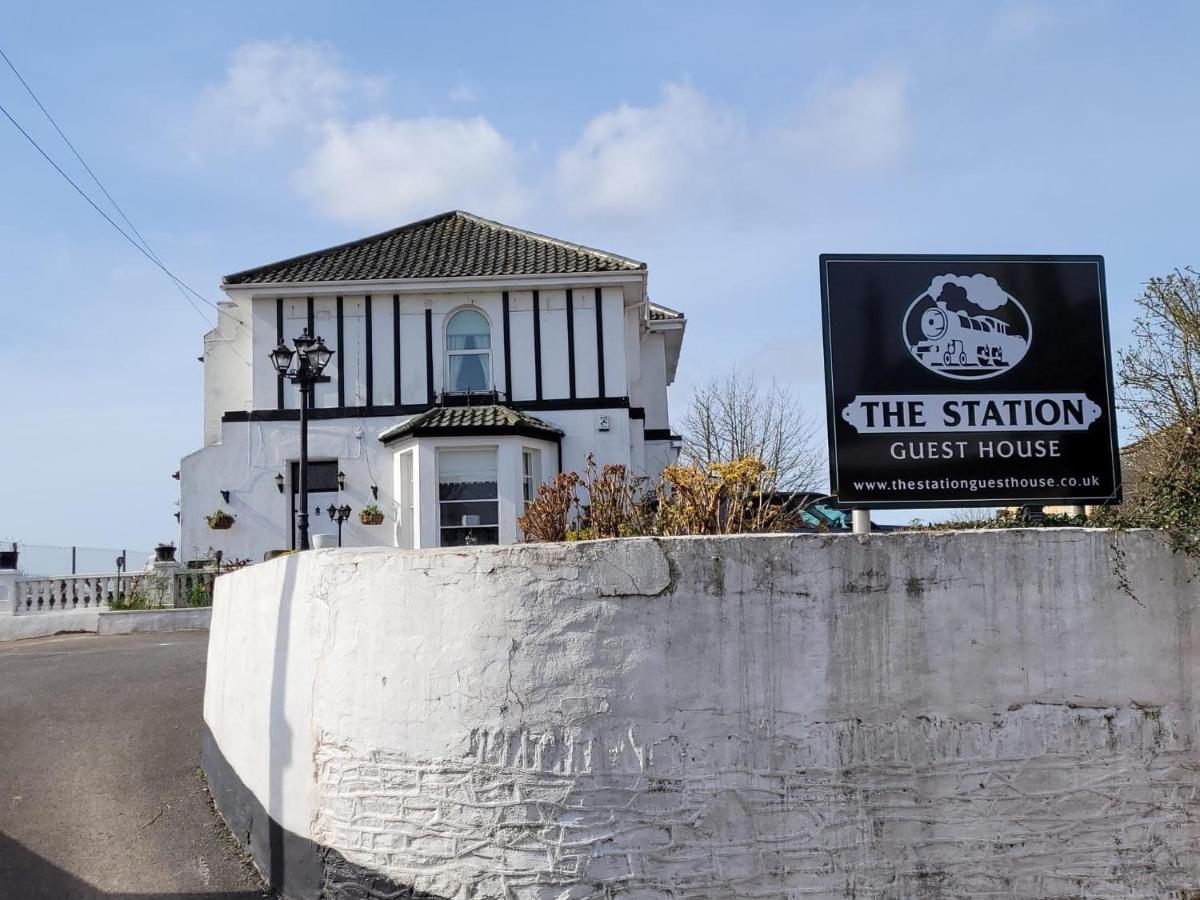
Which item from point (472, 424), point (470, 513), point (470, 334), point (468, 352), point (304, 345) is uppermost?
point (470, 334)

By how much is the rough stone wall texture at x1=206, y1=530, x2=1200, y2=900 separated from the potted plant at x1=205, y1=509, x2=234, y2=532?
1762cm

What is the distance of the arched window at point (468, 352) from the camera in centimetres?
2366

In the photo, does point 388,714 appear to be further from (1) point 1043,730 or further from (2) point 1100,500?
(2) point 1100,500

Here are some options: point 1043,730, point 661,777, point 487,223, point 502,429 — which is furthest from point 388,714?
point 487,223

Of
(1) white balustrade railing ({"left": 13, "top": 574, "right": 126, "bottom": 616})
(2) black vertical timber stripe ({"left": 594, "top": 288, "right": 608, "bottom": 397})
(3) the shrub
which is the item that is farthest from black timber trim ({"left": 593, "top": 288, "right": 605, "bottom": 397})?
(3) the shrub

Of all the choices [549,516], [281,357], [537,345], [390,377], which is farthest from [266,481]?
[549,516]

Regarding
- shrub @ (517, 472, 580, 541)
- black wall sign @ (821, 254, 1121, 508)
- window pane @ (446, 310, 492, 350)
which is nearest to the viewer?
black wall sign @ (821, 254, 1121, 508)

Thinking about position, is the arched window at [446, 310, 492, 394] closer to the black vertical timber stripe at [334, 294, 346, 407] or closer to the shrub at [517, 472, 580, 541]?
the black vertical timber stripe at [334, 294, 346, 407]

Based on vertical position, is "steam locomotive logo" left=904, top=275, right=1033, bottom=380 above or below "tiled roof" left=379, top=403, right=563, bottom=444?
below

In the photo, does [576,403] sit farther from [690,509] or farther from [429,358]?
[690,509]

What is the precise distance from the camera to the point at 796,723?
6254 mm

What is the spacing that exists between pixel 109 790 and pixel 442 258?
16.6m

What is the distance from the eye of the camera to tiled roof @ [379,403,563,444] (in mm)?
21828

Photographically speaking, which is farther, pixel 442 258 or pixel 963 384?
pixel 442 258
